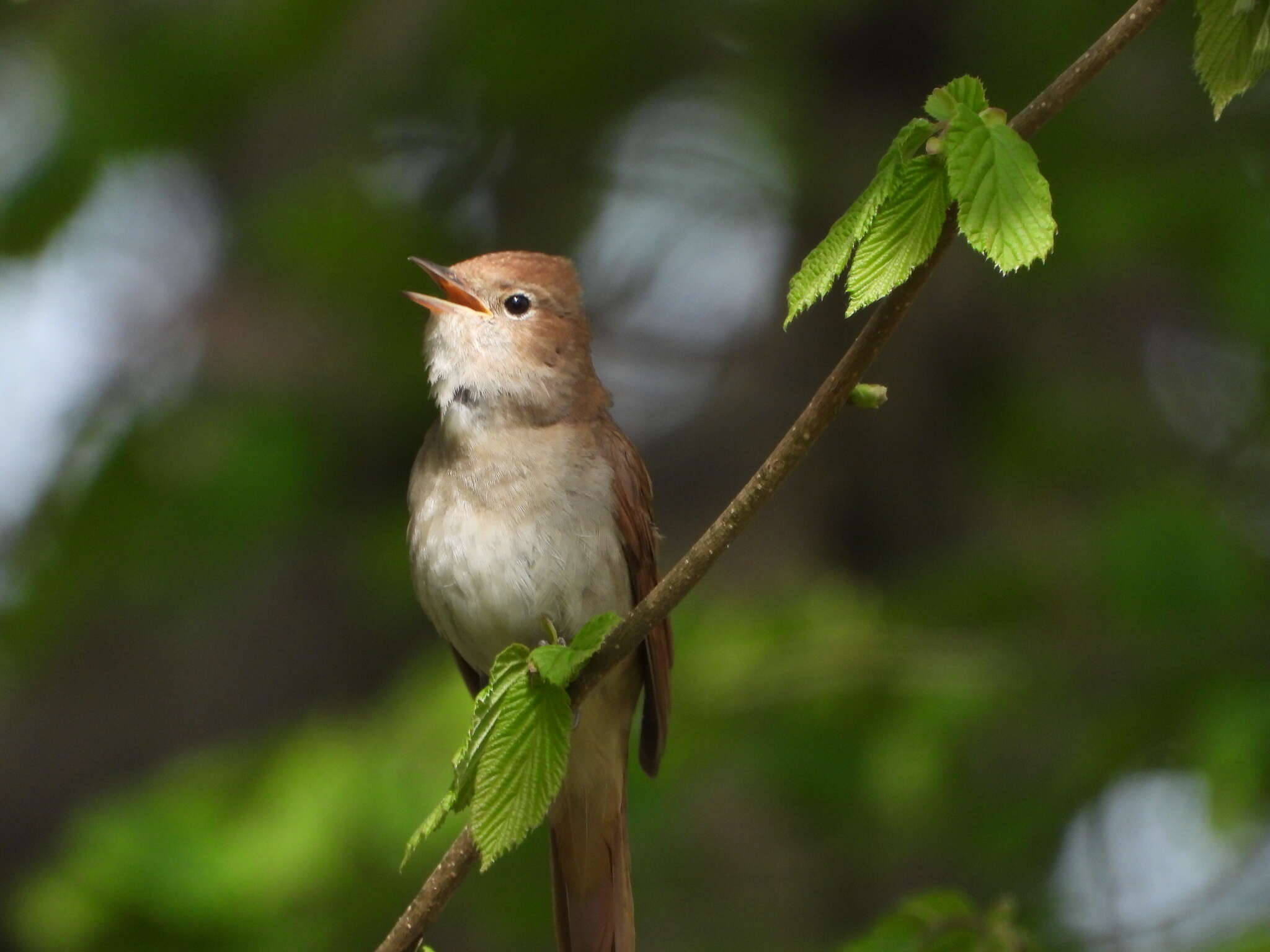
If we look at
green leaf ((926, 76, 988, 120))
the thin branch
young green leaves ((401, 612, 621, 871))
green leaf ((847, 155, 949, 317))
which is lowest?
the thin branch

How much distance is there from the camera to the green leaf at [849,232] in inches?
98.4

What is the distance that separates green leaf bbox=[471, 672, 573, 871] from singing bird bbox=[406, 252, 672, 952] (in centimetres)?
115

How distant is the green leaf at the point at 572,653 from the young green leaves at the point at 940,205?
669 mm

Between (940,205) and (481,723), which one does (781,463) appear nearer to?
(940,205)

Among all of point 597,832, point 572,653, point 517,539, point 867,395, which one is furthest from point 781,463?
point 597,832

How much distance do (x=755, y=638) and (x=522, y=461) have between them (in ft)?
5.51

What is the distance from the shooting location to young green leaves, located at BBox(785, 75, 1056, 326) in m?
2.46

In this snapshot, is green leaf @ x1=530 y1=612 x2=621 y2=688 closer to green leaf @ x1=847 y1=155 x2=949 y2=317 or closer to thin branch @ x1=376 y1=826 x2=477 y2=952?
thin branch @ x1=376 y1=826 x2=477 y2=952

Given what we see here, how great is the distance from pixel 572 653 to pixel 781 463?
1.67 feet

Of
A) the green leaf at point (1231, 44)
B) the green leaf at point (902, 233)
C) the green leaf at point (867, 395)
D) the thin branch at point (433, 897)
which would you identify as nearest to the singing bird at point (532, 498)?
the thin branch at point (433, 897)

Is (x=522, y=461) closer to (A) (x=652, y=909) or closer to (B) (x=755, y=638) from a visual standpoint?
(B) (x=755, y=638)

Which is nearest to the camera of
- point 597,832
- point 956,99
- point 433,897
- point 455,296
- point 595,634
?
point 956,99

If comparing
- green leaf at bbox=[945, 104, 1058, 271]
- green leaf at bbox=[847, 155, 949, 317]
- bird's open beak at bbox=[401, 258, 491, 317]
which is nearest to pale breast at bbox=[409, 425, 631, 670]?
bird's open beak at bbox=[401, 258, 491, 317]

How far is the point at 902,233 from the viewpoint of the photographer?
250 centimetres
